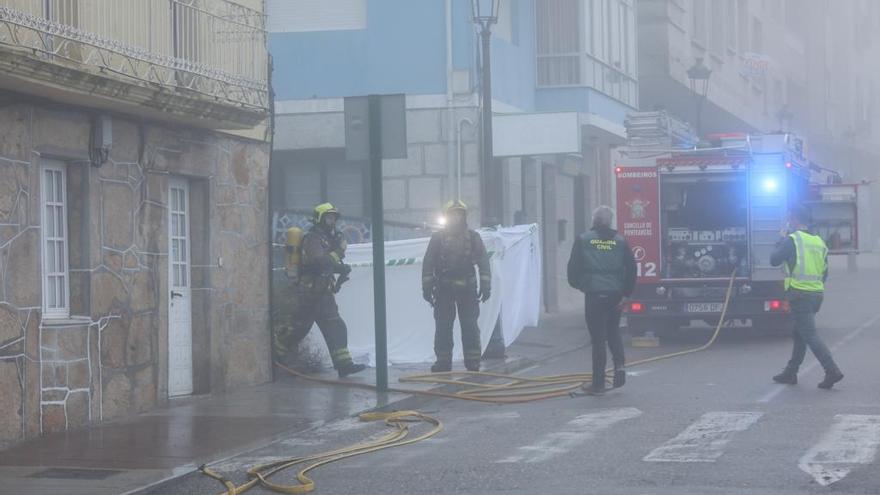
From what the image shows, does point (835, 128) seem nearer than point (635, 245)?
No

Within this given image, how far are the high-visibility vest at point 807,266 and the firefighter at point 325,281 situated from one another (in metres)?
4.68

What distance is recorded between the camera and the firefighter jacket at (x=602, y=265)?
14234mm

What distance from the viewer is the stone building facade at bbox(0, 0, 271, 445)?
38.5ft

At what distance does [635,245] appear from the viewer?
20953 millimetres

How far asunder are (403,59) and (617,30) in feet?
24.1

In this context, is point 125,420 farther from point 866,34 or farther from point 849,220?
point 866,34

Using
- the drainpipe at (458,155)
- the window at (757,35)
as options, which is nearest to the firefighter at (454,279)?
the drainpipe at (458,155)

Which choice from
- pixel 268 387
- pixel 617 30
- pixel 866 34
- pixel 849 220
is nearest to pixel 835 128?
pixel 866 34

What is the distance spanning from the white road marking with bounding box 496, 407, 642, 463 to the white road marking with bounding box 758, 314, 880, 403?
1.45 metres

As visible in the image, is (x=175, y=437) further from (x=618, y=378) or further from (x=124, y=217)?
(x=618, y=378)

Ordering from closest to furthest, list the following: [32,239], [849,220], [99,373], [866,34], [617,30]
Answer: [32,239], [99,373], [849,220], [617,30], [866,34]

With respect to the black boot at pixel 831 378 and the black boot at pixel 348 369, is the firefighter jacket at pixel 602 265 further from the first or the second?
Result: the black boot at pixel 348 369

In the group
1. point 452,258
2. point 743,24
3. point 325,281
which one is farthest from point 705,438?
point 743,24

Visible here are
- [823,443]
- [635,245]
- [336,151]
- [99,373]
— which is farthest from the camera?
[336,151]
